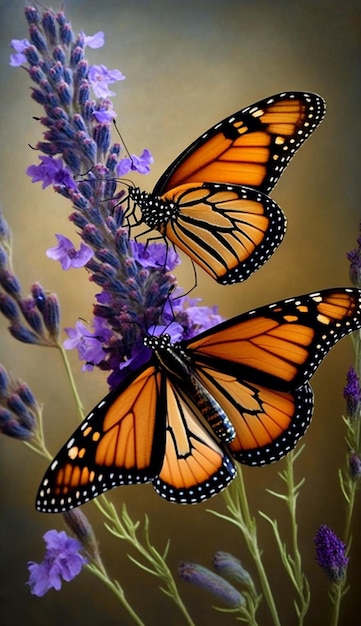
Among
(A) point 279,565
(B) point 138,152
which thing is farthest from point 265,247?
(A) point 279,565

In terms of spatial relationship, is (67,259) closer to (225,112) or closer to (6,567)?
(225,112)

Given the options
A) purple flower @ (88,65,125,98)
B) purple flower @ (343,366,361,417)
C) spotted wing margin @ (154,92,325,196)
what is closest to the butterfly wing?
purple flower @ (343,366,361,417)

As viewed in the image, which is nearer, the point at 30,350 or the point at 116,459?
the point at 116,459

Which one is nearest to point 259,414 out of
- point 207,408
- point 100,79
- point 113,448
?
point 207,408

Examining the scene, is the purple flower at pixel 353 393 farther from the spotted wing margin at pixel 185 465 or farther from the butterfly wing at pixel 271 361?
the spotted wing margin at pixel 185 465

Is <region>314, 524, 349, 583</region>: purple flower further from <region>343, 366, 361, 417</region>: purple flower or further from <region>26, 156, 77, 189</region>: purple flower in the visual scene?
<region>26, 156, 77, 189</region>: purple flower

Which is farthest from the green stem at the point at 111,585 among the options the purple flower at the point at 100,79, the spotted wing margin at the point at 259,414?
the purple flower at the point at 100,79
